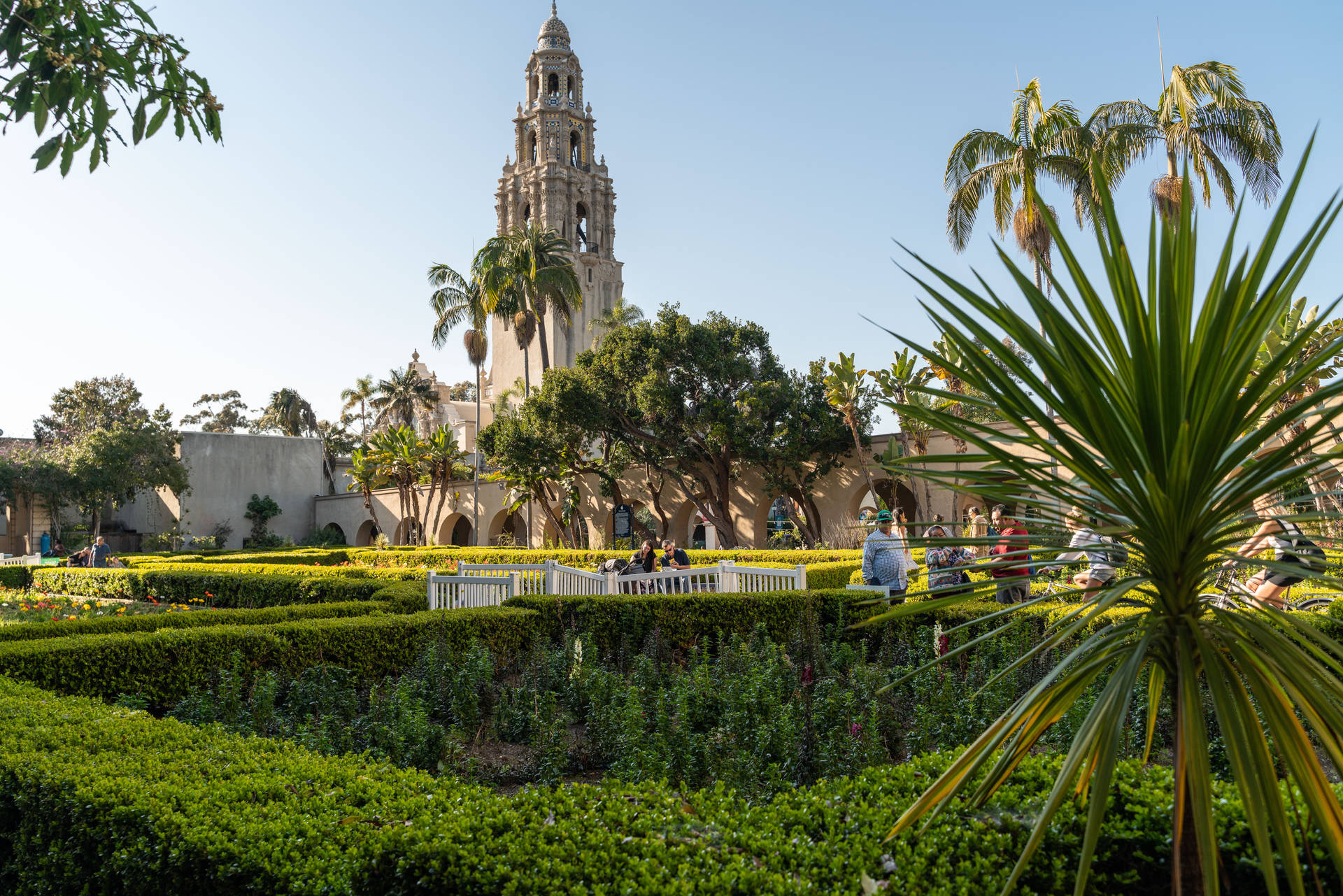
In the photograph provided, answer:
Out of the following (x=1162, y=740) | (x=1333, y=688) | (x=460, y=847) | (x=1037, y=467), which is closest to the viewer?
(x=1333, y=688)

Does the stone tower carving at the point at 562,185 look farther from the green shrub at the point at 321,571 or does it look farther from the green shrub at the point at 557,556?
the green shrub at the point at 321,571

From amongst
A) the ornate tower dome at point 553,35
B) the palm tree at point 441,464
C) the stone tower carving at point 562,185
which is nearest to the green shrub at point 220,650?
the palm tree at point 441,464

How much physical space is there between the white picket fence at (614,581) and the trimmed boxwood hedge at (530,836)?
5.54m

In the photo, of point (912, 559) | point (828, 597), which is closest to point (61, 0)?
point (828, 597)

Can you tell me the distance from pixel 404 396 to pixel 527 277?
2153cm

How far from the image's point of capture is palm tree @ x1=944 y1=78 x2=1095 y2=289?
18656 mm

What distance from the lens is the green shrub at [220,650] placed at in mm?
5871

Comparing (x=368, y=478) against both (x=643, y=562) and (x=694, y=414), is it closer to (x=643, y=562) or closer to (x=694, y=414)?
(x=694, y=414)

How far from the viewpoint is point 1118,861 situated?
2.46 metres

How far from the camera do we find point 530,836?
249cm

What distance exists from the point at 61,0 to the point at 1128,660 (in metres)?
3.90

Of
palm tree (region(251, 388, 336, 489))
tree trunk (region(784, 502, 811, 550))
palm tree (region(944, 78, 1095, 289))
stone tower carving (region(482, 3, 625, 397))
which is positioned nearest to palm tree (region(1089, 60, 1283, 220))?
palm tree (region(944, 78, 1095, 289))

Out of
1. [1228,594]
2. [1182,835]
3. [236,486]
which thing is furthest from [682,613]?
[236,486]

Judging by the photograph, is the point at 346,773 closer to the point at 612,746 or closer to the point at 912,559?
the point at 612,746
